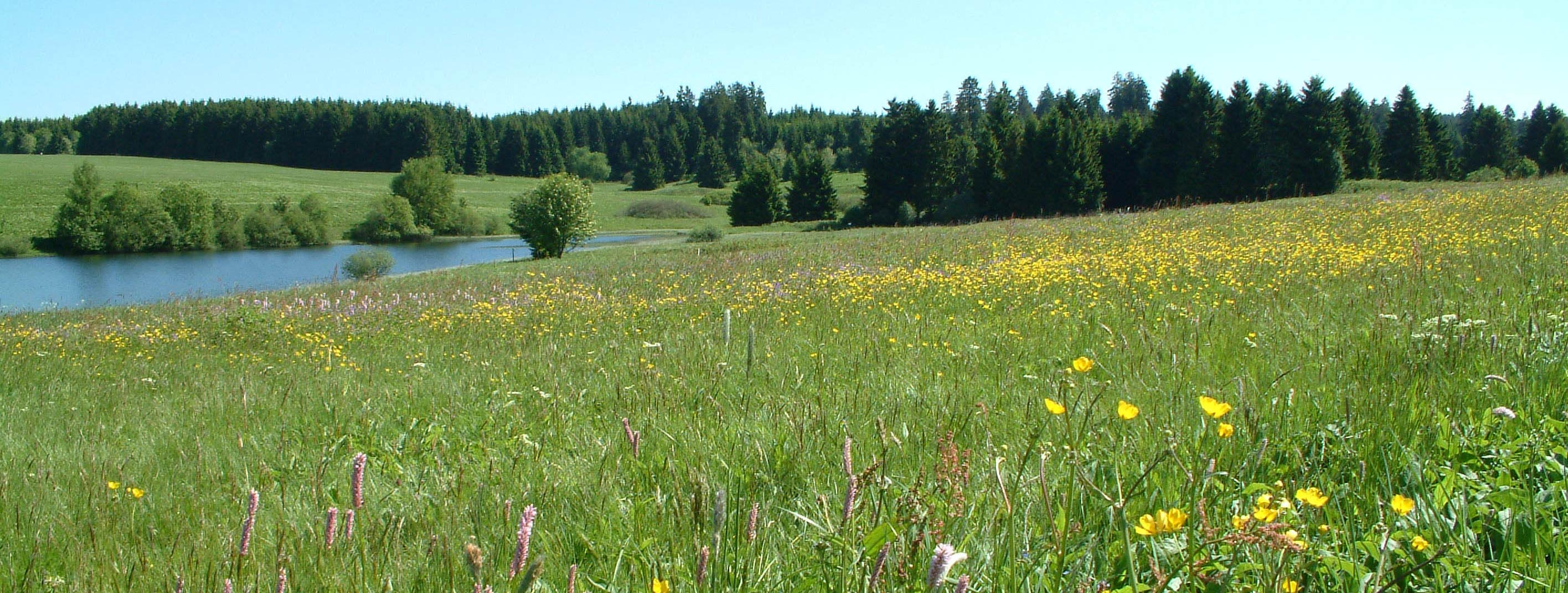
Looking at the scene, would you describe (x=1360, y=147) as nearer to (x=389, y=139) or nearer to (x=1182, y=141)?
(x=1182, y=141)

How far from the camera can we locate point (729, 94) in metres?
175

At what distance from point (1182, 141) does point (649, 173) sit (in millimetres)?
93018

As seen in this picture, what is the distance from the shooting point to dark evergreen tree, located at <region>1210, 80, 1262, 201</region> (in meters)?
41.7

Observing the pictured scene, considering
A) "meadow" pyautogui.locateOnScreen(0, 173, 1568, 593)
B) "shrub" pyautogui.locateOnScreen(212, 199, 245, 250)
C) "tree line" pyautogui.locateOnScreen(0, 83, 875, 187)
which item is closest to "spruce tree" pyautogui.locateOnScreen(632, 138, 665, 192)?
"tree line" pyautogui.locateOnScreen(0, 83, 875, 187)

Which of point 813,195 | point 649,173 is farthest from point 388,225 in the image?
point 649,173

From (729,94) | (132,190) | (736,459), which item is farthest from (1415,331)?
(729,94)

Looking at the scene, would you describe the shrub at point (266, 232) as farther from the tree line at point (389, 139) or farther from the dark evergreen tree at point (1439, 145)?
the dark evergreen tree at point (1439, 145)

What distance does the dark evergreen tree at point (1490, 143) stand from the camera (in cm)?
6012

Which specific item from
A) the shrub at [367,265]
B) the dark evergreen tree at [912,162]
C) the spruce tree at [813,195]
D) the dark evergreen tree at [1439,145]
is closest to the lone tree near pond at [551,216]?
the shrub at [367,265]

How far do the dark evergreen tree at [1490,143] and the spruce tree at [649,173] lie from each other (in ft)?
317

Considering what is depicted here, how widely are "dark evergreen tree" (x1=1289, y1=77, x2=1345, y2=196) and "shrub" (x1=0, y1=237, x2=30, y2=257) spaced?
3113 inches

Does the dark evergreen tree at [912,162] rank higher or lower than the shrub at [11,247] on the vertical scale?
higher

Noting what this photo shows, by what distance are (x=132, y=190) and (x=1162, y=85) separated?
7246 cm

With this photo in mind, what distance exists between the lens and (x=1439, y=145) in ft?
187
